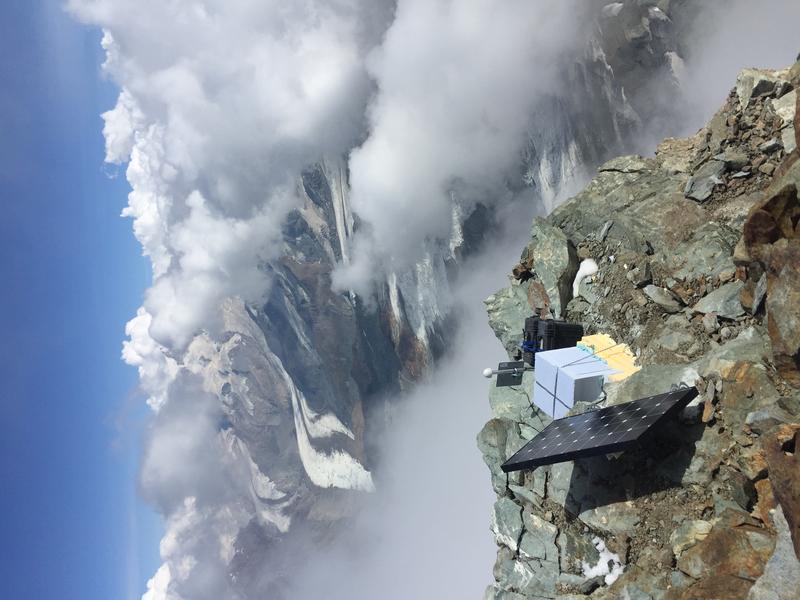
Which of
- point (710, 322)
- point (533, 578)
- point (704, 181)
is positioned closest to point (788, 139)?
point (704, 181)

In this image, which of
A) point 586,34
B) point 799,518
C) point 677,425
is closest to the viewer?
point 799,518

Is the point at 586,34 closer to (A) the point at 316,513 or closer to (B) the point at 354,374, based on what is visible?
(B) the point at 354,374

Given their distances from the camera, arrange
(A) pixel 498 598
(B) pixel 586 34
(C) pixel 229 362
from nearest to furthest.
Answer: (A) pixel 498 598 → (B) pixel 586 34 → (C) pixel 229 362

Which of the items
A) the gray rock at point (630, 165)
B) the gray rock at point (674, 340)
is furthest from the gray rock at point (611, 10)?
the gray rock at point (674, 340)

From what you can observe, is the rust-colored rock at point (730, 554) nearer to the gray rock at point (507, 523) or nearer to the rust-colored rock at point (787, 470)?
the rust-colored rock at point (787, 470)

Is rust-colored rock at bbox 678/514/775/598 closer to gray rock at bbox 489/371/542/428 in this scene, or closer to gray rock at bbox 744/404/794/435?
gray rock at bbox 744/404/794/435

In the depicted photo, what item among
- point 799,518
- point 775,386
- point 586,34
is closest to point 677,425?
point 775,386
